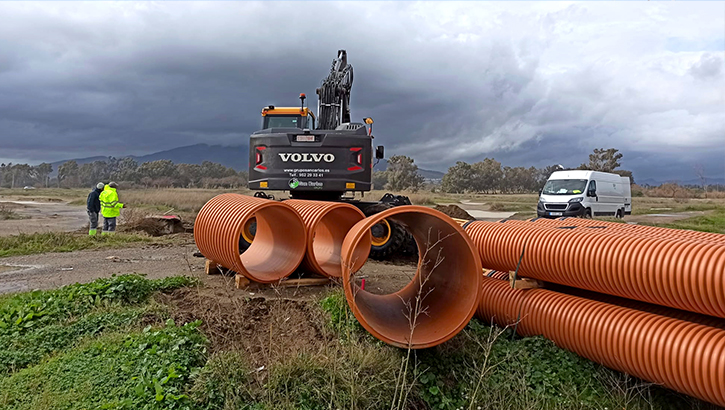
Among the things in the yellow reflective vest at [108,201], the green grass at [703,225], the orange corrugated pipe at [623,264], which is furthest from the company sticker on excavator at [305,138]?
the green grass at [703,225]

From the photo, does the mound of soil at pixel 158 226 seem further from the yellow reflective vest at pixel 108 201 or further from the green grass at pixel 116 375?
the green grass at pixel 116 375

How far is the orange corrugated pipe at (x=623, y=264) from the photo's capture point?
12.9 feet

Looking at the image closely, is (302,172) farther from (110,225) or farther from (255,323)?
(110,225)

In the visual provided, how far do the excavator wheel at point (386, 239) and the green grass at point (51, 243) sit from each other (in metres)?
6.21

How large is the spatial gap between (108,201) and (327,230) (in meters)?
7.35

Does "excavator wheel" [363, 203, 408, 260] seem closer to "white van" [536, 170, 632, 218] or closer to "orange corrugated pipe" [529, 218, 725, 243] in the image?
"orange corrugated pipe" [529, 218, 725, 243]

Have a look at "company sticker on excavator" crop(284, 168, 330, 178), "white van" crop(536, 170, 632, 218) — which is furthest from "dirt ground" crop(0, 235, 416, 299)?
"white van" crop(536, 170, 632, 218)

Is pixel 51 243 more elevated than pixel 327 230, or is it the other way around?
pixel 327 230

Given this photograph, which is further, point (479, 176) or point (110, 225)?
point (479, 176)

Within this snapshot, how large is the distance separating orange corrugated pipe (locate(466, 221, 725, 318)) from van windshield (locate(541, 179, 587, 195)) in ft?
55.2

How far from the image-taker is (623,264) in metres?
4.45

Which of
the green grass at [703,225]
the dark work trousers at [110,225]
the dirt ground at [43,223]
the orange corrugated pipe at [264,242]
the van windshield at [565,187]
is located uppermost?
the van windshield at [565,187]

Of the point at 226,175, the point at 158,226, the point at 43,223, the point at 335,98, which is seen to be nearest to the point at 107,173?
the point at 226,175

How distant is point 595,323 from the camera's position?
15.4 ft
